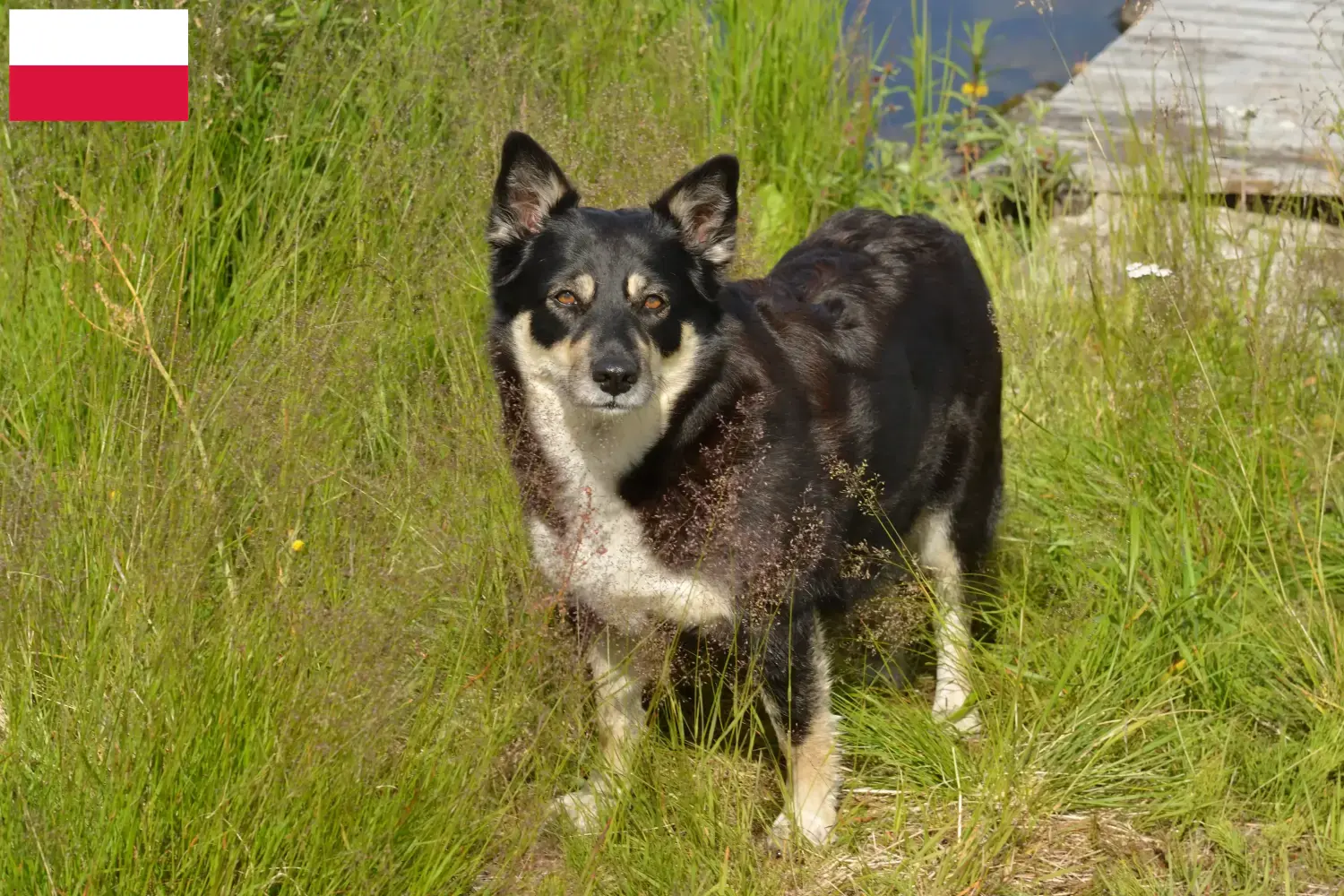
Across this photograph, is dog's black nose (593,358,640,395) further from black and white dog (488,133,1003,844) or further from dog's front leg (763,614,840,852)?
dog's front leg (763,614,840,852)

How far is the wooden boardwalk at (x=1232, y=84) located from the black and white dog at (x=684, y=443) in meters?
2.64

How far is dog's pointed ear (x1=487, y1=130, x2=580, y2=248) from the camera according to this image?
10.8 feet

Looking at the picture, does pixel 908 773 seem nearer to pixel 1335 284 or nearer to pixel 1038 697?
pixel 1038 697

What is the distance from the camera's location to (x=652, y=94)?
5305 millimetres

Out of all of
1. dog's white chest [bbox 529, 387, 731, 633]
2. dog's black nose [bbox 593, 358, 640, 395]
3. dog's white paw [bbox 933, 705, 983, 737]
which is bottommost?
dog's white paw [bbox 933, 705, 983, 737]

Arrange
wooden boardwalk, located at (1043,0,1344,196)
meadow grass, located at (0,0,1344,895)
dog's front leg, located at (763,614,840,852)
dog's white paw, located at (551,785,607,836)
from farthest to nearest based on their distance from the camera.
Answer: wooden boardwalk, located at (1043,0,1344,196) < dog's front leg, located at (763,614,840,852) < dog's white paw, located at (551,785,607,836) < meadow grass, located at (0,0,1344,895)

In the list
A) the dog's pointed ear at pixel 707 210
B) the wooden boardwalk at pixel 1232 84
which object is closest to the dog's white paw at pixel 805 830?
the dog's pointed ear at pixel 707 210

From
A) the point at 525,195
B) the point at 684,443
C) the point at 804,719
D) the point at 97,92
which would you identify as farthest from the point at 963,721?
the point at 97,92

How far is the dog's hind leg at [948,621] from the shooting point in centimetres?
334

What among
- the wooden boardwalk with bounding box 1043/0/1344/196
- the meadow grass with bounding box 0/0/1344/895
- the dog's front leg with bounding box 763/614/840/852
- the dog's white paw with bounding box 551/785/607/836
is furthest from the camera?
the wooden boardwalk with bounding box 1043/0/1344/196

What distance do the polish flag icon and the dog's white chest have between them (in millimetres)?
1492

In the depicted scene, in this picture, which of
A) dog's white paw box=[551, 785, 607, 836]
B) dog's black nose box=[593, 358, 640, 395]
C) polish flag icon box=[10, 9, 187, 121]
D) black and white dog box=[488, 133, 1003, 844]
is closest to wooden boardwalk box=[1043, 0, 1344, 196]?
black and white dog box=[488, 133, 1003, 844]

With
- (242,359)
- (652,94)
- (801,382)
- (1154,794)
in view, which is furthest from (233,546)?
(652,94)

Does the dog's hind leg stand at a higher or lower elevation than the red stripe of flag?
lower
